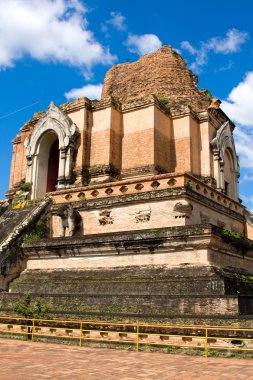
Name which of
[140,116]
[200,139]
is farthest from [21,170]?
[200,139]

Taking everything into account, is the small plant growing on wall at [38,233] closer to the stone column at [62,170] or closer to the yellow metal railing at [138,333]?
the stone column at [62,170]

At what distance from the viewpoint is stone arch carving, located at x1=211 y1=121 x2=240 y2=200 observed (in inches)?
896

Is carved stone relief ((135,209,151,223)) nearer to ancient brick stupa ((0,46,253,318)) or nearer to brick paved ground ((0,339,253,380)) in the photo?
ancient brick stupa ((0,46,253,318))

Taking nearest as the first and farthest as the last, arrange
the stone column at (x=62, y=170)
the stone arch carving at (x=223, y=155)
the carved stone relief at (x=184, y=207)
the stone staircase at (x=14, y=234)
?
the carved stone relief at (x=184, y=207) < the stone staircase at (x=14, y=234) < the stone column at (x=62, y=170) < the stone arch carving at (x=223, y=155)

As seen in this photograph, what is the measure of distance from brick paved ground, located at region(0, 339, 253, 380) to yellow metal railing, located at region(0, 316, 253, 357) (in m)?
0.38

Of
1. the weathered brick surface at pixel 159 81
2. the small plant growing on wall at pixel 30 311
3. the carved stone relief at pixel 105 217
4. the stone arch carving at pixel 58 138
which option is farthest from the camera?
the weathered brick surface at pixel 159 81

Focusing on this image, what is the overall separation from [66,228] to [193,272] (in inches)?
256

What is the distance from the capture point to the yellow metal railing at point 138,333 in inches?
360

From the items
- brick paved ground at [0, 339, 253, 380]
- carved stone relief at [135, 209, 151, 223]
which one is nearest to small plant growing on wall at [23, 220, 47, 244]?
carved stone relief at [135, 209, 151, 223]

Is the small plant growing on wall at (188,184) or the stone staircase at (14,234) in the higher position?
the small plant growing on wall at (188,184)

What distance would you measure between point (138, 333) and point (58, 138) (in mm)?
14750

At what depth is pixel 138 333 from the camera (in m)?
9.96

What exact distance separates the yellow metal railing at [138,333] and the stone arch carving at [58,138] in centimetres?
960

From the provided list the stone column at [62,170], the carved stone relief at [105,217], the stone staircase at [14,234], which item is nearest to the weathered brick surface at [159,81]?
the stone column at [62,170]
